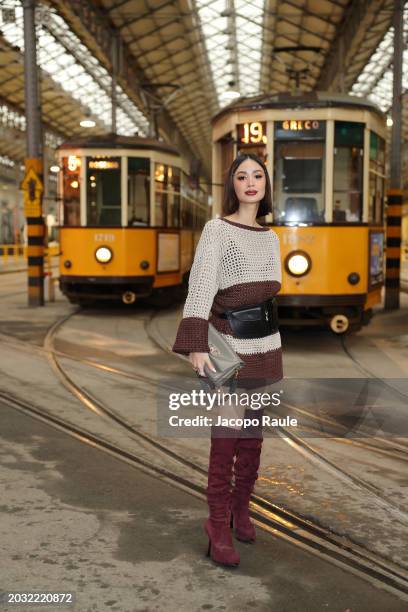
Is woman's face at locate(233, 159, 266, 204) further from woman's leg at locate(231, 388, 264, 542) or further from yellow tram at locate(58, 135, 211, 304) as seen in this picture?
yellow tram at locate(58, 135, 211, 304)

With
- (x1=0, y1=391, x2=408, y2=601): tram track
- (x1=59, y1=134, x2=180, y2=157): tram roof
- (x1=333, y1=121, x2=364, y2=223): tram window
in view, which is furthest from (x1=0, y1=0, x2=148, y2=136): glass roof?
(x1=0, y1=391, x2=408, y2=601): tram track

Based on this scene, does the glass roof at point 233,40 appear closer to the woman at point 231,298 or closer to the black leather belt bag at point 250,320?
the woman at point 231,298

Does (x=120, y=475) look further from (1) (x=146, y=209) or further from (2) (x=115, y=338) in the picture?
(1) (x=146, y=209)

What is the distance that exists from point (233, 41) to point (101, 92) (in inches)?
299

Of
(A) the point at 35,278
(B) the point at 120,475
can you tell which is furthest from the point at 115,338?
(B) the point at 120,475

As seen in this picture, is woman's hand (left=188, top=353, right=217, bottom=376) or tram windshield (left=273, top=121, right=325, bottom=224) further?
tram windshield (left=273, top=121, right=325, bottom=224)

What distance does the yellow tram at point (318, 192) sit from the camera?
820 cm

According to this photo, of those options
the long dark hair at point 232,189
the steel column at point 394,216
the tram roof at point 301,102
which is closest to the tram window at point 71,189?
the tram roof at point 301,102

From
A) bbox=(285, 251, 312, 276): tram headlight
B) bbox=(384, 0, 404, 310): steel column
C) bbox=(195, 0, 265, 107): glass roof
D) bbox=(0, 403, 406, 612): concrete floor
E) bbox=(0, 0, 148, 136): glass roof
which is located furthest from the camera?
bbox=(195, 0, 265, 107): glass roof

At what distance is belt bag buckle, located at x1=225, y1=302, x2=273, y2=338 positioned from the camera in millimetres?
3025

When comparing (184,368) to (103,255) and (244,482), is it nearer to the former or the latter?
(244,482)

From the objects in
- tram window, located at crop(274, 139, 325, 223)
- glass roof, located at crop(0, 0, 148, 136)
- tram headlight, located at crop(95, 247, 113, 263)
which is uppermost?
glass roof, located at crop(0, 0, 148, 136)

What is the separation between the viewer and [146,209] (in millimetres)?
12070

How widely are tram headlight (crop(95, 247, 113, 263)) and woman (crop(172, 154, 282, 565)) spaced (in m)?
8.75
